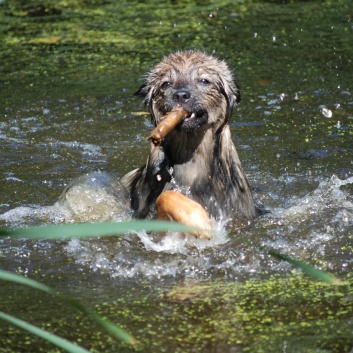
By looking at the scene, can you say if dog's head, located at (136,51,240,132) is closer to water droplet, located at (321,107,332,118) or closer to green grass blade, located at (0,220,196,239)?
water droplet, located at (321,107,332,118)

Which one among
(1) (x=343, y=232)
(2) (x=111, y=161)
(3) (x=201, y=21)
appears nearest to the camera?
(1) (x=343, y=232)

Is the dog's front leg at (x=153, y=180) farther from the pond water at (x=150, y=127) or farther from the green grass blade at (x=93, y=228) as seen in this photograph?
the green grass blade at (x=93, y=228)

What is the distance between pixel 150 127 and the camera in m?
8.34

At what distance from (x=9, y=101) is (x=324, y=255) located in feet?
15.5

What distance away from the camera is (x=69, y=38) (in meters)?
10.7

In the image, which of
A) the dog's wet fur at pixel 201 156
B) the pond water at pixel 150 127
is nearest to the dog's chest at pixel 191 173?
the dog's wet fur at pixel 201 156

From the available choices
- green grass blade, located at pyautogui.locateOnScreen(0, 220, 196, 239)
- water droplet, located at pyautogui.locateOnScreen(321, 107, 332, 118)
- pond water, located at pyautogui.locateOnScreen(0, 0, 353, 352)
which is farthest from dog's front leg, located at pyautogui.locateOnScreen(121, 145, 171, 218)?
green grass blade, located at pyautogui.locateOnScreen(0, 220, 196, 239)

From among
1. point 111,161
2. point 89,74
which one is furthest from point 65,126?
point 89,74

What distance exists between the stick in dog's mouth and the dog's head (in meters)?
0.04

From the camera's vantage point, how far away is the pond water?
5.14m

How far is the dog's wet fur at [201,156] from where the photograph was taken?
604 centimetres

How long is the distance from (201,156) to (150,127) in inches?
91.5

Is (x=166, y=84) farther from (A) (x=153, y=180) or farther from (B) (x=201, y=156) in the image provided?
(A) (x=153, y=180)

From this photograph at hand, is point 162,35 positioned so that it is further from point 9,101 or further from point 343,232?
point 343,232
